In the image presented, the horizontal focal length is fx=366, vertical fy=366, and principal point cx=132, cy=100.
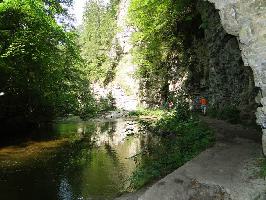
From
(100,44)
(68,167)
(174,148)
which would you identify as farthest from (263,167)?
(100,44)

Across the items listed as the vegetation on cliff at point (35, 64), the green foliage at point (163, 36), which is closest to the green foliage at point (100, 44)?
the green foliage at point (163, 36)

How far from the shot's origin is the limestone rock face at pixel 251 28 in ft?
30.4

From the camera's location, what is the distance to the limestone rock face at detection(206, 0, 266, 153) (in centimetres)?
927

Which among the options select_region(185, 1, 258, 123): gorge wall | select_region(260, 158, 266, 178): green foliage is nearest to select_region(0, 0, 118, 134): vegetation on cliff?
select_region(185, 1, 258, 123): gorge wall

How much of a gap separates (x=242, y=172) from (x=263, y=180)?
0.73 metres

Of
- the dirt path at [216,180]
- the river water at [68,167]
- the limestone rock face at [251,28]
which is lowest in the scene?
the river water at [68,167]

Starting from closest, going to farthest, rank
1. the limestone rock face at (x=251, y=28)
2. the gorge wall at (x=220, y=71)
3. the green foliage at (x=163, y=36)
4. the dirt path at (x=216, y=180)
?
the dirt path at (x=216, y=180)
the limestone rock face at (x=251, y=28)
the gorge wall at (x=220, y=71)
the green foliage at (x=163, y=36)

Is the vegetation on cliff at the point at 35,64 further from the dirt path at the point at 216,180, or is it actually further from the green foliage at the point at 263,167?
the green foliage at the point at 263,167

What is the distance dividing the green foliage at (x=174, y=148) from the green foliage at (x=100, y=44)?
3763 cm

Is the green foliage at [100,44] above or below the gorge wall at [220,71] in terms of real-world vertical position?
above

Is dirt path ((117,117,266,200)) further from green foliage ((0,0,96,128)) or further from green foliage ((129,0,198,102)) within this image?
green foliage ((129,0,198,102))

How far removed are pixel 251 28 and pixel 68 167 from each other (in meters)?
10.1

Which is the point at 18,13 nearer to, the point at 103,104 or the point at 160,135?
the point at 160,135

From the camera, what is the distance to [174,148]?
15.0 m
